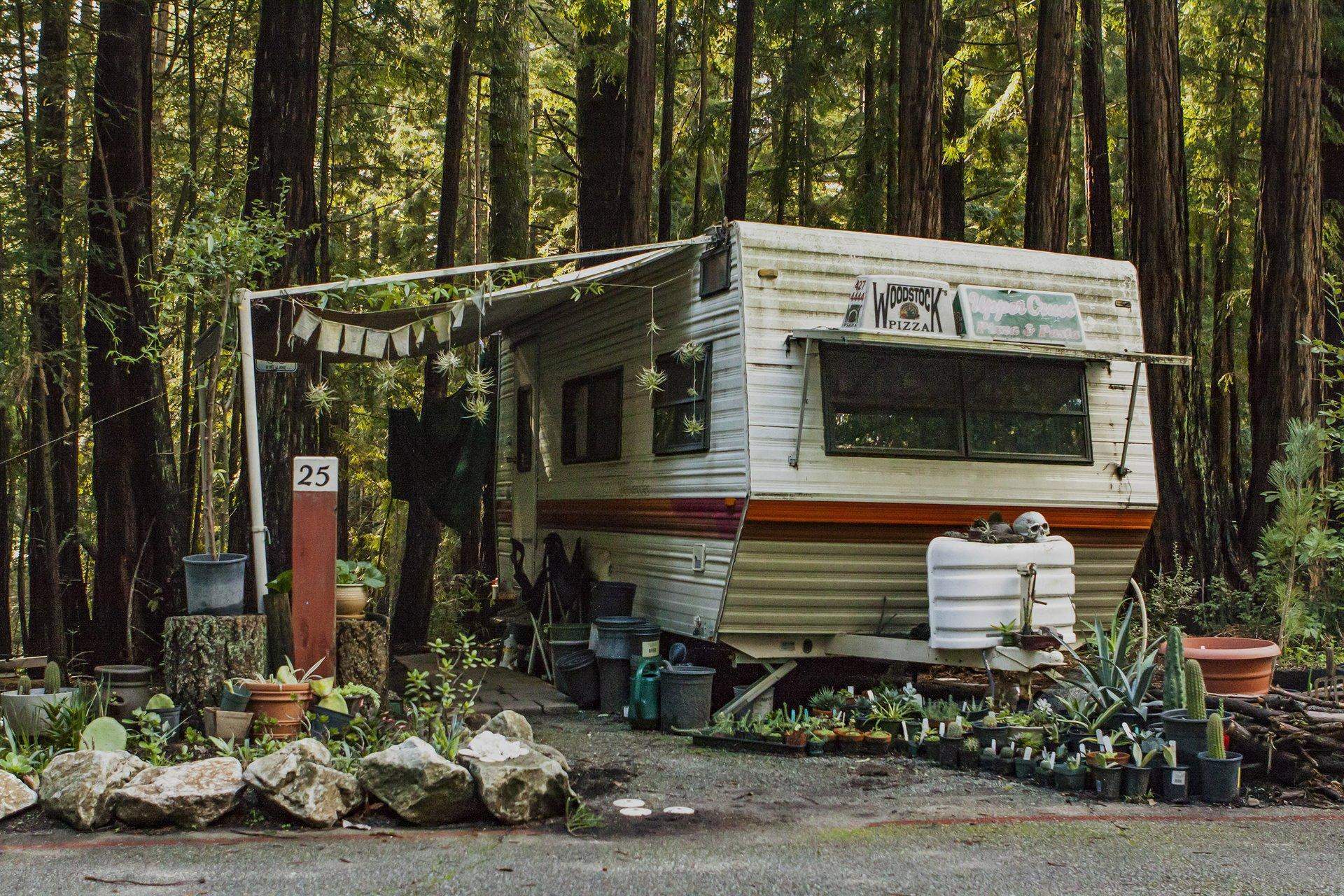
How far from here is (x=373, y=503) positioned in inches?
1037

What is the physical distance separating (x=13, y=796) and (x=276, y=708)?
50.0 inches

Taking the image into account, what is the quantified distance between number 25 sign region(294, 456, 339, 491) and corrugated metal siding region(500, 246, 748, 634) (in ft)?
8.14

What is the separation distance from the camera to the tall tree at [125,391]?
10938mm

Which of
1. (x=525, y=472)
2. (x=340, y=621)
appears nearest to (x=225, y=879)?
(x=340, y=621)

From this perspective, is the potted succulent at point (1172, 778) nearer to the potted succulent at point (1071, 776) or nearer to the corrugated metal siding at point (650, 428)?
the potted succulent at point (1071, 776)

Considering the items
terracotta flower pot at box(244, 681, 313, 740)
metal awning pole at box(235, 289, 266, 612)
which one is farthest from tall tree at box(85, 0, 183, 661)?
terracotta flower pot at box(244, 681, 313, 740)

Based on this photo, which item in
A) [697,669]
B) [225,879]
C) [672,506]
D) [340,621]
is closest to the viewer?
[225,879]

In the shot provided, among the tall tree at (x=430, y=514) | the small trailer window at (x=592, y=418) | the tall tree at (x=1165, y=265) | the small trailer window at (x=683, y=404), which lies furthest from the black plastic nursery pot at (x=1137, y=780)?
the tall tree at (x=430, y=514)

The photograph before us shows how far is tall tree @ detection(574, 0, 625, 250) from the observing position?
49.0 ft

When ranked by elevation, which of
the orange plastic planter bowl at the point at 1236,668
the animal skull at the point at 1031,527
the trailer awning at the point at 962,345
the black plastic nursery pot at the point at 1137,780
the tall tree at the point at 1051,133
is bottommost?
the black plastic nursery pot at the point at 1137,780

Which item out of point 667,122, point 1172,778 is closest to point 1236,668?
point 1172,778

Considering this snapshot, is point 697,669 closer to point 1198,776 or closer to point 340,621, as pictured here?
point 340,621

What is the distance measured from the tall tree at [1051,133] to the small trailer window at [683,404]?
5.20 meters

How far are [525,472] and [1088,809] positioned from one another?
7.38 meters
